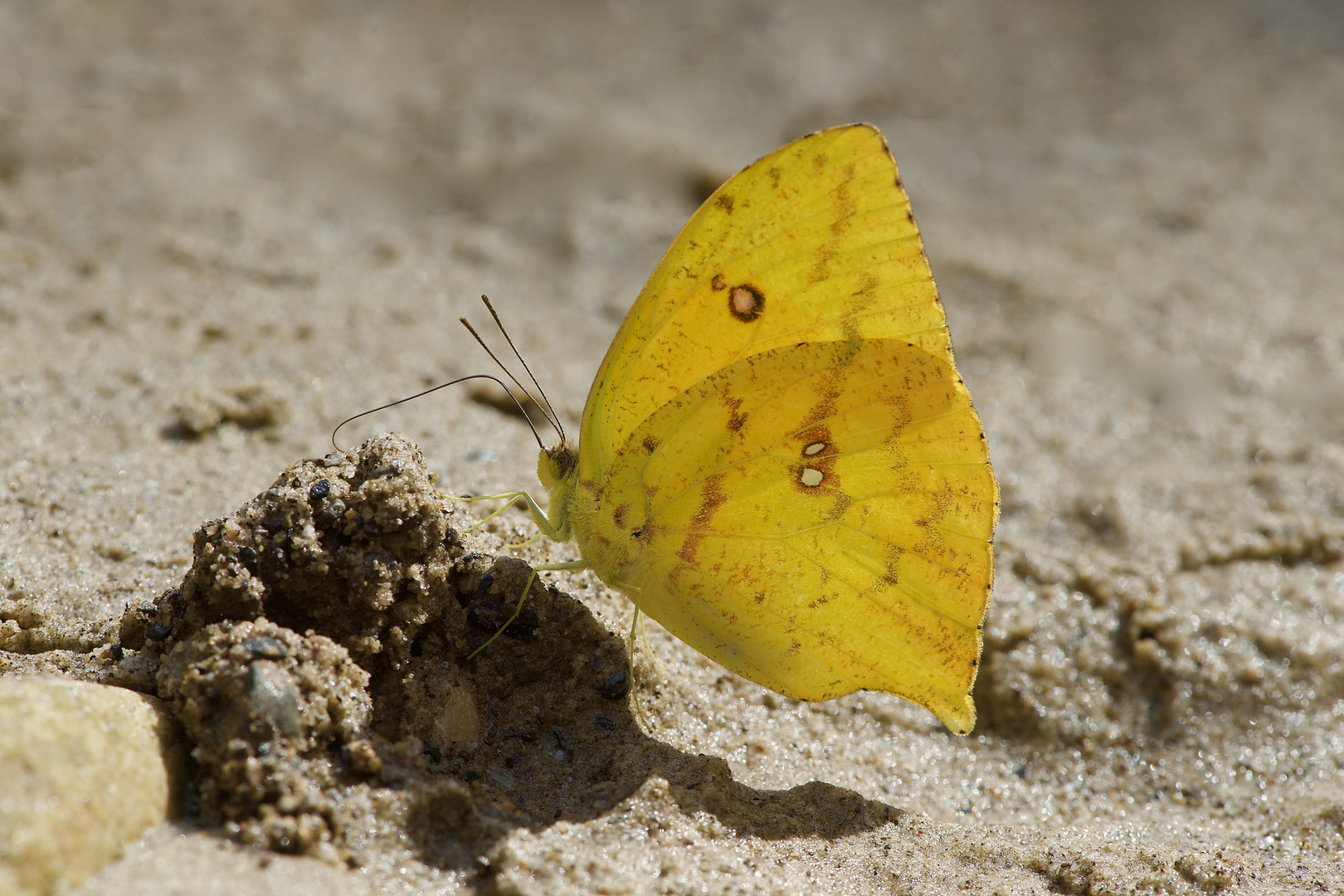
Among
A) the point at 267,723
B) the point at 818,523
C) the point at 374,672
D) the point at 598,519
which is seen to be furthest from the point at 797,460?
the point at 267,723

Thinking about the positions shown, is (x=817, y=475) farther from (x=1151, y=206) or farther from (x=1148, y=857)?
(x=1151, y=206)

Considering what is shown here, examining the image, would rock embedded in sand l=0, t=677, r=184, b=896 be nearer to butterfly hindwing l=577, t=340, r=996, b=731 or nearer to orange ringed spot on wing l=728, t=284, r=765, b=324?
butterfly hindwing l=577, t=340, r=996, b=731

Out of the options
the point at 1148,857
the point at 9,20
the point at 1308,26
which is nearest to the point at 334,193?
the point at 9,20

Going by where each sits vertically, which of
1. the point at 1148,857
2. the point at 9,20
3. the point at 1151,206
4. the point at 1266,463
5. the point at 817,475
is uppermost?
the point at 1151,206

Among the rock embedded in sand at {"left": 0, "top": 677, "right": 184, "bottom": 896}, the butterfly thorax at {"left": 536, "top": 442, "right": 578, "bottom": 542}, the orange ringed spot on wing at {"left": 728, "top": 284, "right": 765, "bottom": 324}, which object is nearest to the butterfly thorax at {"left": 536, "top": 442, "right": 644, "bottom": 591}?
the butterfly thorax at {"left": 536, "top": 442, "right": 578, "bottom": 542}

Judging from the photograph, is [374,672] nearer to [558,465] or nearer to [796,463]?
[558,465]

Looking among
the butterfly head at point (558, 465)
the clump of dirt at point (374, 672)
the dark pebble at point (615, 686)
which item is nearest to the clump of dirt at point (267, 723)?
the clump of dirt at point (374, 672)
